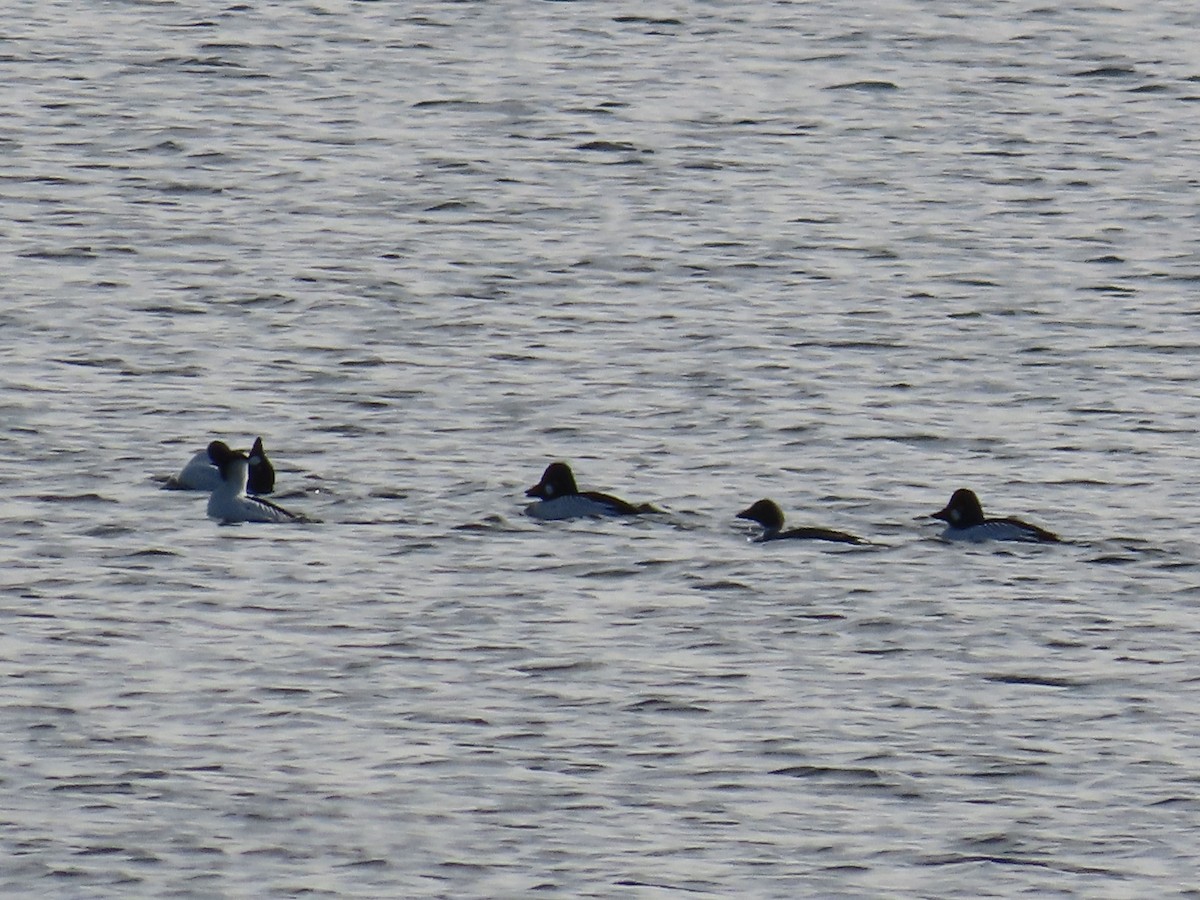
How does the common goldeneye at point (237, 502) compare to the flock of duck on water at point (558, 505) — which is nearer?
the flock of duck on water at point (558, 505)

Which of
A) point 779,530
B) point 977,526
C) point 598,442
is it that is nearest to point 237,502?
point 598,442

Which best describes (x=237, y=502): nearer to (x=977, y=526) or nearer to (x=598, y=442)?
(x=598, y=442)

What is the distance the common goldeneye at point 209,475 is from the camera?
2105 cm

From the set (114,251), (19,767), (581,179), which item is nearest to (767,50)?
(581,179)

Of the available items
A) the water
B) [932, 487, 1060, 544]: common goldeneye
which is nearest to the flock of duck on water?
[932, 487, 1060, 544]: common goldeneye

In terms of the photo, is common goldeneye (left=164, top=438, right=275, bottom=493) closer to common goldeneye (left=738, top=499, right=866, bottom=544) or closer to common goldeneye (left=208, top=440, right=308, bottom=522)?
common goldeneye (left=208, top=440, right=308, bottom=522)

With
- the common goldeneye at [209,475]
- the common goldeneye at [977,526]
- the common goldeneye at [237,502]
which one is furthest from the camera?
the common goldeneye at [209,475]

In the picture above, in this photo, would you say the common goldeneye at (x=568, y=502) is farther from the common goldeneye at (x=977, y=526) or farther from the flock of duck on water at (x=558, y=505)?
the common goldeneye at (x=977, y=526)

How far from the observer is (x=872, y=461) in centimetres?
2223

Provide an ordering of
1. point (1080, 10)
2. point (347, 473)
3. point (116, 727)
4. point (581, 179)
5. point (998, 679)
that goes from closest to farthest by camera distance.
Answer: point (116, 727) → point (998, 679) → point (347, 473) → point (581, 179) → point (1080, 10)

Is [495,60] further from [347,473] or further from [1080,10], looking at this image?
[347,473]

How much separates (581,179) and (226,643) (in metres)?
15.5

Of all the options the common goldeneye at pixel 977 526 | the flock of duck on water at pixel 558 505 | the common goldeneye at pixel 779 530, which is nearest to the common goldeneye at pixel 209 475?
the flock of duck on water at pixel 558 505

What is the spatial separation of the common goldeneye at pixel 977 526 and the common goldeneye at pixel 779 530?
25.6 inches
